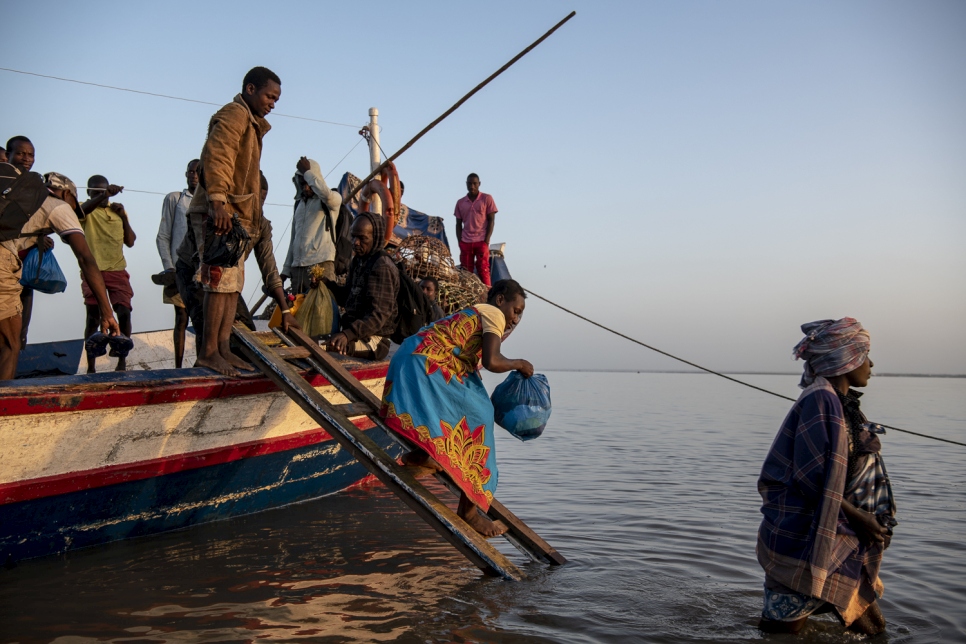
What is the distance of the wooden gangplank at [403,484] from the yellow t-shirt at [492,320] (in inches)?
36.0

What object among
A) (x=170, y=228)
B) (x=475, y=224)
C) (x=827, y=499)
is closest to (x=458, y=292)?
(x=475, y=224)

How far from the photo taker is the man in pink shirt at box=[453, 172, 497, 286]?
10.7m

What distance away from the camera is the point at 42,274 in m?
5.76

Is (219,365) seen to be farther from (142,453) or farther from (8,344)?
(8,344)

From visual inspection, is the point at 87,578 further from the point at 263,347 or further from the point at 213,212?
the point at 213,212

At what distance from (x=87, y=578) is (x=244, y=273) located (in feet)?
6.54

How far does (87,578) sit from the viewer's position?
408 centimetres

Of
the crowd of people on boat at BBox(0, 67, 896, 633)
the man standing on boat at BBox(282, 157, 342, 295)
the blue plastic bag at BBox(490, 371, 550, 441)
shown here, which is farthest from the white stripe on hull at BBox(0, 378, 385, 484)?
the man standing on boat at BBox(282, 157, 342, 295)

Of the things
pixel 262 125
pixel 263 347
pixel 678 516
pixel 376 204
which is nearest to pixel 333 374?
pixel 263 347

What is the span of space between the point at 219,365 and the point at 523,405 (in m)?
2.04

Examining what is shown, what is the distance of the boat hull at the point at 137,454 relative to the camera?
13.2 feet

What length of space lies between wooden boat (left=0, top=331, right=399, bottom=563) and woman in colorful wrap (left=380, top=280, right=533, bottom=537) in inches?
57.1

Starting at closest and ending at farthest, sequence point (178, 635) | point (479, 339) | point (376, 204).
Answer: point (178, 635) → point (479, 339) → point (376, 204)

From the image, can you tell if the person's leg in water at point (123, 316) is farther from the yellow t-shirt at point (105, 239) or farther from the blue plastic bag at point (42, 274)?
the blue plastic bag at point (42, 274)
